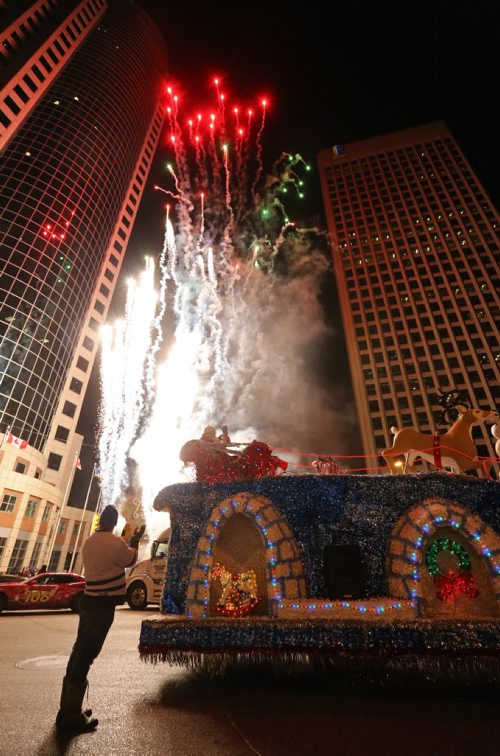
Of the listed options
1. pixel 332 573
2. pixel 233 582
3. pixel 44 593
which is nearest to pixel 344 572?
pixel 332 573

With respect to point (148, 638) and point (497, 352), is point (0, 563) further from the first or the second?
point (497, 352)

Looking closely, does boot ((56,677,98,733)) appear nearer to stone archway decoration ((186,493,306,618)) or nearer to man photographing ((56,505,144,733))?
man photographing ((56,505,144,733))

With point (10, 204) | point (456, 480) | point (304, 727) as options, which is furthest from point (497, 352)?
point (10, 204)

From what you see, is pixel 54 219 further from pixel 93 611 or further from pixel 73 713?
pixel 73 713

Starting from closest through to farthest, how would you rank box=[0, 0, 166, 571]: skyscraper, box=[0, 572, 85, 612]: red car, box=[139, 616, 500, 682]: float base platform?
box=[139, 616, 500, 682]: float base platform, box=[0, 572, 85, 612]: red car, box=[0, 0, 166, 571]: skyscraper

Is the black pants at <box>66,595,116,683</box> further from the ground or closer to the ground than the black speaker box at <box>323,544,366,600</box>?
closer to the ground

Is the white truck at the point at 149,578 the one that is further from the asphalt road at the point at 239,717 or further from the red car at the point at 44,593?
the asphalt road at the point at 239,717

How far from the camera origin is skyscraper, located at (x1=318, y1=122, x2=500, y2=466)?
60531 millimetres

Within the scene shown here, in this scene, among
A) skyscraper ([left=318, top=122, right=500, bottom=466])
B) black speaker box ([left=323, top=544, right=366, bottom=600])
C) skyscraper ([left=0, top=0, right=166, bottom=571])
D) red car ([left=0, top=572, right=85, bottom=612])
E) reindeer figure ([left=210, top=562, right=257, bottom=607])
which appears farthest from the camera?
skyscraper ([left=318, top=122, right=500, bottom=466])

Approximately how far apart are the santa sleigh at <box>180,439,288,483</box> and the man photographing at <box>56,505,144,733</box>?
8.01 ft

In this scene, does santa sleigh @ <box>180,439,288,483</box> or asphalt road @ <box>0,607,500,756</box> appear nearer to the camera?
asphalt road @ <box>0,607,500,756</box>

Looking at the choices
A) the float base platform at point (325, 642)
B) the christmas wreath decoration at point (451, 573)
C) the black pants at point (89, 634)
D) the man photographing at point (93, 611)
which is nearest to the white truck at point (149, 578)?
the float base platform at point (325, 642)

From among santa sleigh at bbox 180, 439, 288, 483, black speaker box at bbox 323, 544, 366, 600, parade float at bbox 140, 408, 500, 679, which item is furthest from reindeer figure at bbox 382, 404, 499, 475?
black speaker box at bbox 323, 544, 366, 600

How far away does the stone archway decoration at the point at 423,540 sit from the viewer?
5.25 m
